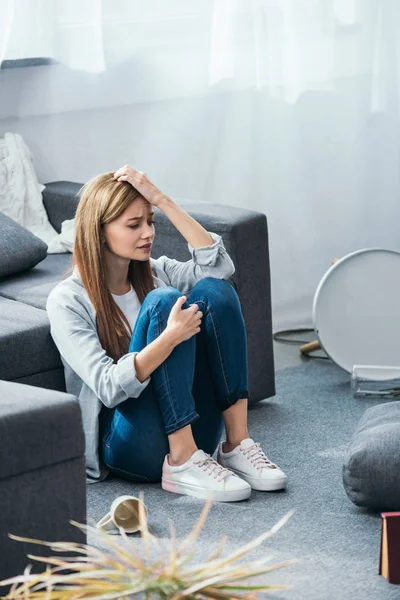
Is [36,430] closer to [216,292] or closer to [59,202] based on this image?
[216,292]

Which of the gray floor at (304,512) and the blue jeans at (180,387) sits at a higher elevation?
the blue jeans at (180,387)

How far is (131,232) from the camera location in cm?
238

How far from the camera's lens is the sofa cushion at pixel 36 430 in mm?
1668

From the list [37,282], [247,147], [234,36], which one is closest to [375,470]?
[37,282]

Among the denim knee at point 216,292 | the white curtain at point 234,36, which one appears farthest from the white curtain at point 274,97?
the denim knee at point 216,292

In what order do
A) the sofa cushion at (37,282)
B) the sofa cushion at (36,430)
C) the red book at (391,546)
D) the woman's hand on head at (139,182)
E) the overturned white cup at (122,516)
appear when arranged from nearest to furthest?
the sofa cushion at (36,430) < the red book at (391,546) < the overturned white cup at (122,516) < the woman's hand on head at (139,182) < the sofa cushion at (37,282)

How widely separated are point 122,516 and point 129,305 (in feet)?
1.77

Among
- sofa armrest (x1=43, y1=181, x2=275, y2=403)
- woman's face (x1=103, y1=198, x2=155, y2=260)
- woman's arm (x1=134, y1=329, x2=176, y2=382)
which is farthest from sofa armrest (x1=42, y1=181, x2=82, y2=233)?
woman's arm (x1=134, y1=329, x2=176, y2=382)

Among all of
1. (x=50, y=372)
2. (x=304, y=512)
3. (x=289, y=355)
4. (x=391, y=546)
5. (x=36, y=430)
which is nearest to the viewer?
(x=36, y=430)

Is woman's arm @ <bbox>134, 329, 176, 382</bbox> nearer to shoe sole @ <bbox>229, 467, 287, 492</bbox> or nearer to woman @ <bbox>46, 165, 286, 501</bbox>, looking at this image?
woman @ <bbox>46, 165, 286, 501</bbox>

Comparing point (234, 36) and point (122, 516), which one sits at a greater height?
point (234, 36)

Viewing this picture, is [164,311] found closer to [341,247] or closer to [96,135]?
[96,135]

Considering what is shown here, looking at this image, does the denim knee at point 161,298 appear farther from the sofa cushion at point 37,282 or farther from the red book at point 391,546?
the red book at point 391,546

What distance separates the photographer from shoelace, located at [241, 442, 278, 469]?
2.44 meters
